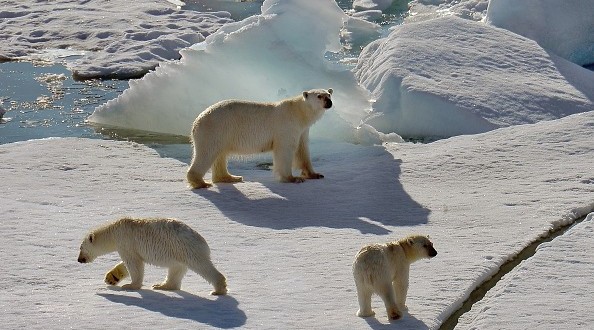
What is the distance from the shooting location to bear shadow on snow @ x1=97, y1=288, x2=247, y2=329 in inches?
199

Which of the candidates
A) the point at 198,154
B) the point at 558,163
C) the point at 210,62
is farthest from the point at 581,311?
the point at 210,62

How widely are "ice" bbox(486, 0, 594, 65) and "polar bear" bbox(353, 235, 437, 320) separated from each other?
9.13 metres

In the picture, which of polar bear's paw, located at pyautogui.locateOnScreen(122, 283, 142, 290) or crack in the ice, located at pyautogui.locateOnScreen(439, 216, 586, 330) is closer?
crack in the ice, located at pyautogui.locateOnScreen(439, 216, 586, 330)

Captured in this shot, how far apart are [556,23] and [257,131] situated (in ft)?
22.3

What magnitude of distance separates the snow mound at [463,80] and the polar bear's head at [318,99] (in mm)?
2301

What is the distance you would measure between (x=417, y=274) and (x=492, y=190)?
2.10 m

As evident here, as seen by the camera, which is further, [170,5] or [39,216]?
[170,5]

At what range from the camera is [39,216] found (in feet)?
22.9

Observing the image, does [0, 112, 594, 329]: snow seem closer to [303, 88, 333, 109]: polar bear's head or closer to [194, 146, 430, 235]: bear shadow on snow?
[194, 146, 430, 235]: bear shadow on snow

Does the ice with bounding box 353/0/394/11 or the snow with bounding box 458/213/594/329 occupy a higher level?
the snow with bounding box 458/213/594/329

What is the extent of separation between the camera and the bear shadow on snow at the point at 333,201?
7152mm

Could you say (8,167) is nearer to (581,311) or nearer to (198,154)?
(198,154)

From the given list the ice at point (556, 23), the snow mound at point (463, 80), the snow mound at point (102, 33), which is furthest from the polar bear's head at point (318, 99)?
the ice at point (556, 23)

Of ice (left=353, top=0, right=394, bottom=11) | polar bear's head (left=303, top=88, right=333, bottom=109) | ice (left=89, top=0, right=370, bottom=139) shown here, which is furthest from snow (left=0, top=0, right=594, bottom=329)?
ice (left=353, top=0, right=394, bottom=11)
